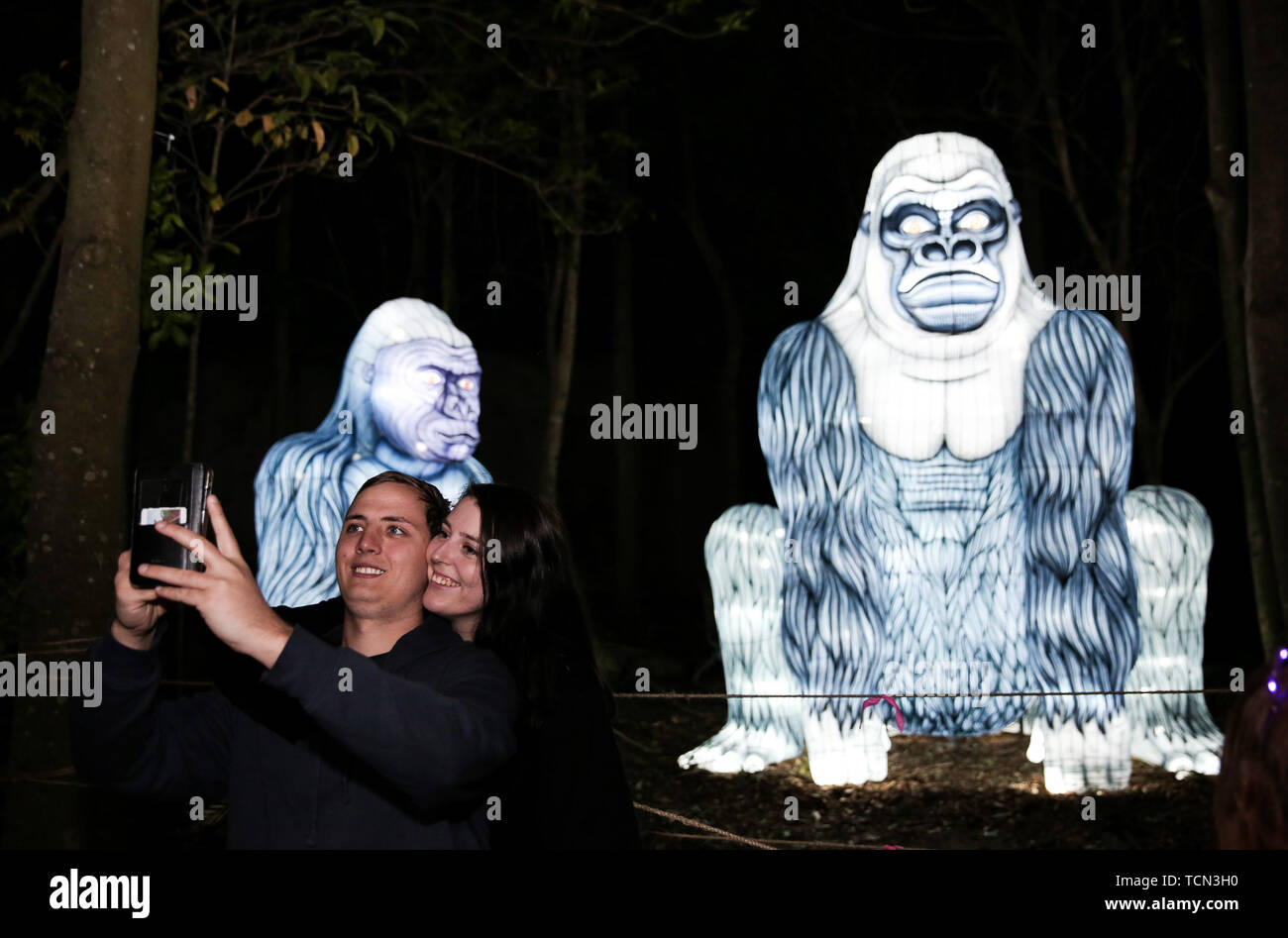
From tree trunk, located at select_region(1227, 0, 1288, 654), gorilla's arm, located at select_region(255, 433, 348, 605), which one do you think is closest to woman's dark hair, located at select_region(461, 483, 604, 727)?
tree trunk, located at select_region(1227, 0, 1288, 654)

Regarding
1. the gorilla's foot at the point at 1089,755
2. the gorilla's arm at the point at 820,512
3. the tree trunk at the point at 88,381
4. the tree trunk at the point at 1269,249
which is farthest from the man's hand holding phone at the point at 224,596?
the gorilla's foot at the point at 1089,755

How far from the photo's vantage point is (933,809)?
567 centimetres

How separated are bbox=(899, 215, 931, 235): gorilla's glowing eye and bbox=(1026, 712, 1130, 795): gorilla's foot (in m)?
2.06

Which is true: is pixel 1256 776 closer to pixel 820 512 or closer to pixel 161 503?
pixel 161 503

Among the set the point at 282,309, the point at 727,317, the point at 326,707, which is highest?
the point at 727,317

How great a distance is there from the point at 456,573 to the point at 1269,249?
3.26 metres

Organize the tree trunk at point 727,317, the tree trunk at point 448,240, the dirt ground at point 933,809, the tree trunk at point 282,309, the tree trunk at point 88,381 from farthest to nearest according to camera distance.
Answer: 1. the tree trunk at point 727,317
2. the tree trunk at point 282,309
3. the tree trunk at point 448,240
4. the dirt ground at point 933,809
5. the tree trunk at point 88,381

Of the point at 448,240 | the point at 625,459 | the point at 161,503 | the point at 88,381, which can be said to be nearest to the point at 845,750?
the point at 88,381

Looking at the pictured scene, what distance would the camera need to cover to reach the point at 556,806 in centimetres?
229

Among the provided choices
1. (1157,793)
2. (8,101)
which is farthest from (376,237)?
(1157,793)

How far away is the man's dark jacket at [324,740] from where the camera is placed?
6.40ft

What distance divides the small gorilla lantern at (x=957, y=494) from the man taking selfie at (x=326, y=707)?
3263 millimetres

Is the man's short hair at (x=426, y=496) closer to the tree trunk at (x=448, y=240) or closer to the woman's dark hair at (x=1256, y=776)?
the woman's dark hair at (x=1256, y=776)

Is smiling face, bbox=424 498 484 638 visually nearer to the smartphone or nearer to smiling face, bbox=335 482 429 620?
smiling face, bbox=335 482 429 620
